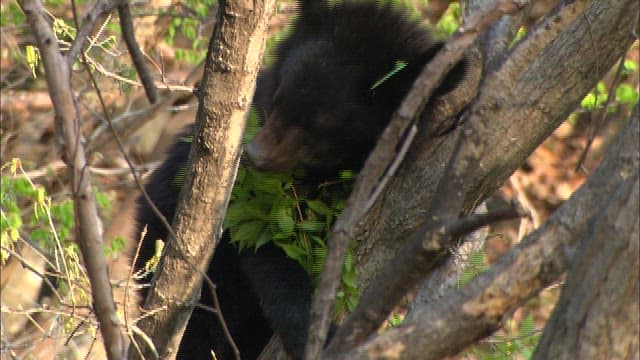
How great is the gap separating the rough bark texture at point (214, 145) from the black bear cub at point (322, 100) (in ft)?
2.28

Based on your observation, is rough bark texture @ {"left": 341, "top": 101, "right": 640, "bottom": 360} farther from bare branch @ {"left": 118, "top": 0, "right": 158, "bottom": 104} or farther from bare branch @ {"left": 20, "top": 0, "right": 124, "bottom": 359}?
bare branch @ {"left": 118, "top": 0, "right": 158, "bottom": 104}

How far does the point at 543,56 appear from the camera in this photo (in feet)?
11.1

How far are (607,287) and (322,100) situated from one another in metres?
1.91

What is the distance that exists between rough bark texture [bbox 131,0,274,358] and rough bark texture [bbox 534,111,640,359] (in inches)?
47.6

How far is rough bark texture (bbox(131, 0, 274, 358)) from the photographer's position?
3.14m

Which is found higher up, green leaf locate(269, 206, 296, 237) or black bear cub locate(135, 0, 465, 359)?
black bear cub locate(135, 0, 465, 359)

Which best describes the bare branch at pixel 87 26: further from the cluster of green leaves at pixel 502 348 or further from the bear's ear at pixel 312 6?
the cluster of green leaves at pixel 502 348

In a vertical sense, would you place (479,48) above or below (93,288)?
above

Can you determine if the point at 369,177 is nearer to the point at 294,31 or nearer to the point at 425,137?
the point at 425,137

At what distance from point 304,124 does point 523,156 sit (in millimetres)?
984

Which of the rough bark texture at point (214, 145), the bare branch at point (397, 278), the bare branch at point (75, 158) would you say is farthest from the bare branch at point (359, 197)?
the rough bark texture at point (214, 145)

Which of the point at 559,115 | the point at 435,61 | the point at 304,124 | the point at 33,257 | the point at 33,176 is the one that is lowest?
the point at 33,257

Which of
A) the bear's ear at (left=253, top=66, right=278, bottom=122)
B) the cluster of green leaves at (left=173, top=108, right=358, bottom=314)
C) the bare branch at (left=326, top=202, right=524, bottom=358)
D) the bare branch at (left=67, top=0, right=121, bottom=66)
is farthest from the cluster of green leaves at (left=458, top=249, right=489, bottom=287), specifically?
the bare branch at (left=67, top=0, right=121, bottom=66)

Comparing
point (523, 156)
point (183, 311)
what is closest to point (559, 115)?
point (523, 156)
